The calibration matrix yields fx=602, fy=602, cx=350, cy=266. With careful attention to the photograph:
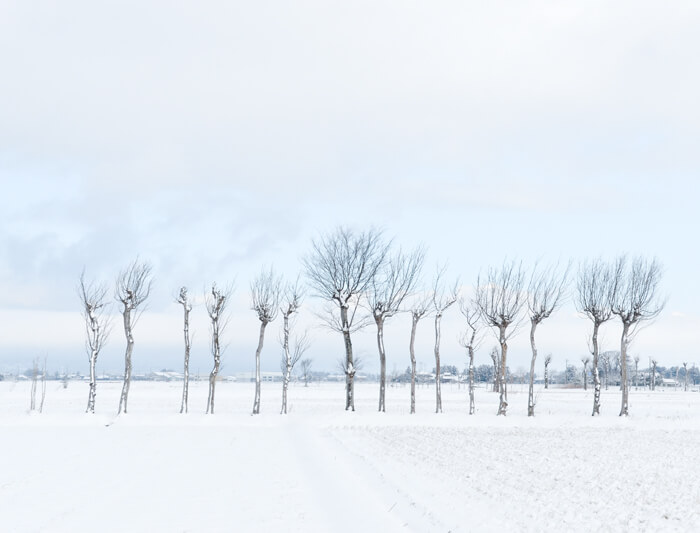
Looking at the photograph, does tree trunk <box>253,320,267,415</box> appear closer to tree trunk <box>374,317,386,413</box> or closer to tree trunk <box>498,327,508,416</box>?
tree trunk <box>374,317,386,413</box>

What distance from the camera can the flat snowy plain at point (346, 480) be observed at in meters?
11.2

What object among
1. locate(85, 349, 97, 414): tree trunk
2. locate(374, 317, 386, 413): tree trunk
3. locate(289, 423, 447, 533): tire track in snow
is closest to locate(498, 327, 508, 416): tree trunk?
locate(374, 317, 386, 413): tree trunk

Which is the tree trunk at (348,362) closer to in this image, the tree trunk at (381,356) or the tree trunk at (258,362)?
the tree trunk at (381,356)

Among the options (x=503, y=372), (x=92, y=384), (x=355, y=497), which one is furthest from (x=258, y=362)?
(x=355, y=497)

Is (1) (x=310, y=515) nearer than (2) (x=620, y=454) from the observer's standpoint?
Yes

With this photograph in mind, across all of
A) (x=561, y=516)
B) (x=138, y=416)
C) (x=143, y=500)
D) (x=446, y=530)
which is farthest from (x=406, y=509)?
(x=138, y=416)

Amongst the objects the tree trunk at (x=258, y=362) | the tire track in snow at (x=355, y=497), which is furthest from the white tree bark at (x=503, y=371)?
the tire track in snow at (x=355, y=497)

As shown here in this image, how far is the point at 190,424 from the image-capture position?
3300 centimetres

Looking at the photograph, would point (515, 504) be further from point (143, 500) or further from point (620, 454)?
point (620, 454)

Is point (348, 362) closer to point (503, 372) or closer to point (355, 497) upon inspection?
point (503, 372)

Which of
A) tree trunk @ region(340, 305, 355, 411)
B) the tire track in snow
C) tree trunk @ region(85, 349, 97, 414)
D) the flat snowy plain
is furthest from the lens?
tree trunk @ region(340, 305, 355, 411)

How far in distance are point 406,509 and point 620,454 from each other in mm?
12711

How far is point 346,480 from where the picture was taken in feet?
51.1

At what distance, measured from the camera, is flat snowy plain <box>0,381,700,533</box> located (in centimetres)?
1123
